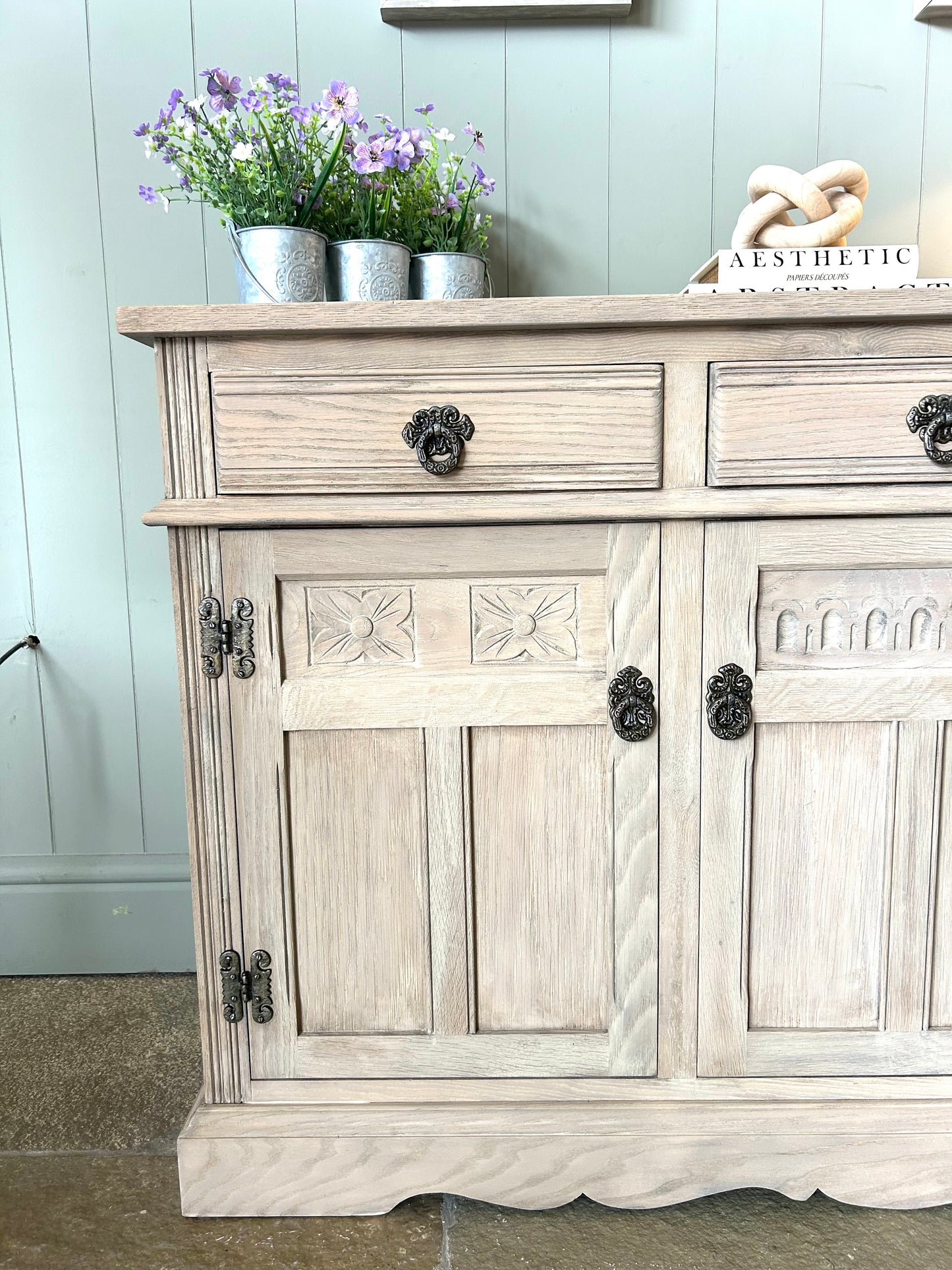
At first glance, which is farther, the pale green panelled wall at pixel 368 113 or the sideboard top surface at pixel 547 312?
the pale green panelled wall at pixel 368 113

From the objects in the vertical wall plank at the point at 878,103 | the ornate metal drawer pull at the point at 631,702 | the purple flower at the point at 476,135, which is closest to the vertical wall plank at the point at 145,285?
the purple flower at the point at 476,135

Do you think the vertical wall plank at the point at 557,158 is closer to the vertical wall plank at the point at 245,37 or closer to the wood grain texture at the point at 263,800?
the vertical wall plank at the point at 245,37

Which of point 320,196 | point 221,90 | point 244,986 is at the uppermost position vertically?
point 221,90

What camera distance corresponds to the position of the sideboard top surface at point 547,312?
901mm

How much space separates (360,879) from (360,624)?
31 cm

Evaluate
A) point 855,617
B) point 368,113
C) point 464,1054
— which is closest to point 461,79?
point 368,113

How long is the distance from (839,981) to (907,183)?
1267 mm

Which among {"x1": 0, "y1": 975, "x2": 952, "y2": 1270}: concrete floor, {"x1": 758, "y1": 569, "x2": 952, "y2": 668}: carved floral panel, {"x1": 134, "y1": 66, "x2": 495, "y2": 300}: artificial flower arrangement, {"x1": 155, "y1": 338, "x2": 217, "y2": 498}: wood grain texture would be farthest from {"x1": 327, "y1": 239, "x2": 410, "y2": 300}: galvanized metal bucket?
{"x1": 0, "y1": 975, "x2": 952, "y2": 1270}: concrete floor

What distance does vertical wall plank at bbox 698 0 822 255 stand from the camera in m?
1.37

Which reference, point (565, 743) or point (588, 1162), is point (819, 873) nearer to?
point (565, 743)

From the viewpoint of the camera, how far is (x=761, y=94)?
1.39 metres

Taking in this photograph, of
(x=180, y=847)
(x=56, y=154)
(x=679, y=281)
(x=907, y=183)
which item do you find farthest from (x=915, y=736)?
(x=56, y=154)

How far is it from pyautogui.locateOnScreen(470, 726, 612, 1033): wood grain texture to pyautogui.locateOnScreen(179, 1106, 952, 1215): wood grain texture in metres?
0.16

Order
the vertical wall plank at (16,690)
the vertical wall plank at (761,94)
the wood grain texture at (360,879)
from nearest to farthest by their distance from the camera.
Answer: the wood grain texture at (360,879) < the vertical wall plank at (761,94) < the vertical wall plank at (16,690)
